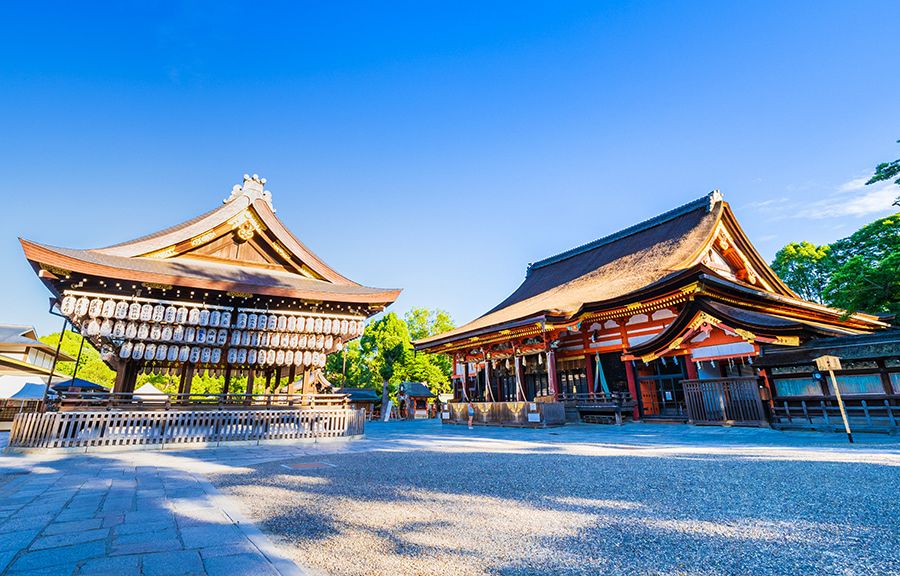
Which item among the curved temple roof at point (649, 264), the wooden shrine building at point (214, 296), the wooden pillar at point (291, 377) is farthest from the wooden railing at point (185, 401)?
the curved temple roof at point (649, 264)

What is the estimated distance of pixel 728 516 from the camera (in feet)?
10.7

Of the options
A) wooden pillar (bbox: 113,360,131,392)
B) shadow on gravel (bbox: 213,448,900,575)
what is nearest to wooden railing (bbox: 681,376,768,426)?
shadow on gravel (bbox: 213,448,900,575)

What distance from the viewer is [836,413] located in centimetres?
900

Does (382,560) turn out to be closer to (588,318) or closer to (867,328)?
(588,318)

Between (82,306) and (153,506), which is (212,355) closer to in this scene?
(82,306)

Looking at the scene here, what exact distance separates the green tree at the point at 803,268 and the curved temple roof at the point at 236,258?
33.3 meters

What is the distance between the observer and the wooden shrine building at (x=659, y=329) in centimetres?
1110

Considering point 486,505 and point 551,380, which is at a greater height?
point 551,380

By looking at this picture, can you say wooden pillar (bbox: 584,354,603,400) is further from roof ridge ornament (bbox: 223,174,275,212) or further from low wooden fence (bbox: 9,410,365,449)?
roof ridge ornament (bbox: 223,174,275,212)

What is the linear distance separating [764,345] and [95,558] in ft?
43.4

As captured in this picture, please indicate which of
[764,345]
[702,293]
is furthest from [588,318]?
[764,345]

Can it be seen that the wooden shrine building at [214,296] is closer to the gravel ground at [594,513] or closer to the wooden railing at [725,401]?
the gravel ground at [594,513]

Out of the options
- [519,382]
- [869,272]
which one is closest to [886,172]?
[869,272]

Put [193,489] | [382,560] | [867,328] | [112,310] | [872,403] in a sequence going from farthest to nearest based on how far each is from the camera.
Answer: [867,328]
[112,310]
[872,403]
[193,489]
[382,560]
